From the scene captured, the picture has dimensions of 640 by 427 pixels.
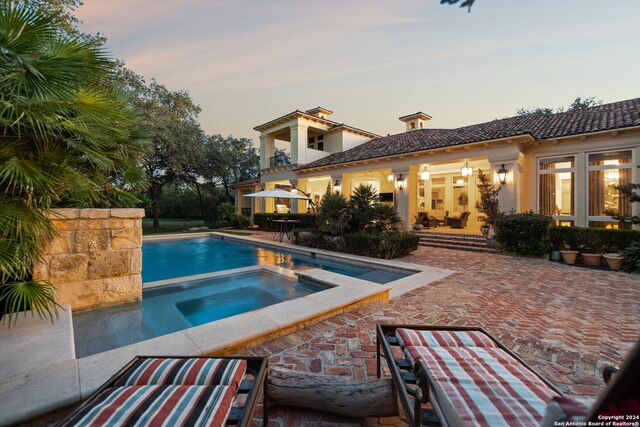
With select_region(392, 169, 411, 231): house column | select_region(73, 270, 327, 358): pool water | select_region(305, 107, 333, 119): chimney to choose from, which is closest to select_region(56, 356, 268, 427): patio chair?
select_region(73, 270, 327, 358): pool water

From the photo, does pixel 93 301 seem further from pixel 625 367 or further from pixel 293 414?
pixel 625 367

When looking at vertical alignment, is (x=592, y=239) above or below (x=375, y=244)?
above

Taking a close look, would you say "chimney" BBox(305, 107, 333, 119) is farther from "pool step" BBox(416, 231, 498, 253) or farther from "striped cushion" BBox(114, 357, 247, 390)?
"striped cushion" BBox(114, 357, 247, 390)

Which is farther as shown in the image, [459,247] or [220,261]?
[459,247]

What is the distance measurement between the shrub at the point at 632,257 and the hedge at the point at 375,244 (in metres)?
5.13

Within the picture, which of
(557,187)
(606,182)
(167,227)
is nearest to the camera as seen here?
(606,182)

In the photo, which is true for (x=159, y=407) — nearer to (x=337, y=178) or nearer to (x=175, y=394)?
(x=175, y=394)

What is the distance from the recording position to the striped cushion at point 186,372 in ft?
5.21

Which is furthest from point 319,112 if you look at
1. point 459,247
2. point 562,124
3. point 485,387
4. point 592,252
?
point 485,387

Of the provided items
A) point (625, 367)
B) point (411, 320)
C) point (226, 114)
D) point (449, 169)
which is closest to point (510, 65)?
point (449, 169)

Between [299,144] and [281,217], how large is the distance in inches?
211

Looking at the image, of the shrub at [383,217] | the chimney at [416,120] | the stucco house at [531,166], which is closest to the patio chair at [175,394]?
the shrub at [383,217]

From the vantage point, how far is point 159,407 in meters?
1.31

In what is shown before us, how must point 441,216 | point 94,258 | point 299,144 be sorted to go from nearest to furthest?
point 94,258 → point 441,216 → point 299,144
